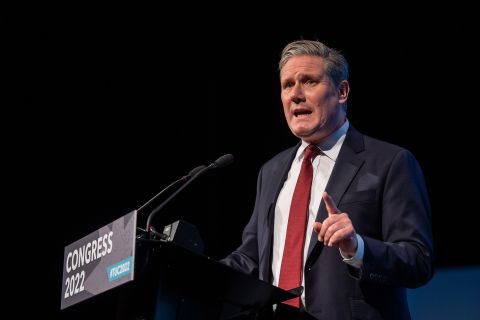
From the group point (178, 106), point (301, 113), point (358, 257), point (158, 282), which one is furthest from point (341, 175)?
point (178, 106)

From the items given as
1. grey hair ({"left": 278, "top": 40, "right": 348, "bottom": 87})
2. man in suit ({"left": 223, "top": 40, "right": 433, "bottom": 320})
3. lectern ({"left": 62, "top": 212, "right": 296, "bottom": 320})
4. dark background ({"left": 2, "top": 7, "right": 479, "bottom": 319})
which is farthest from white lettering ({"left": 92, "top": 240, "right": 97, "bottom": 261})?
dark background ({"left": 2, "top": 7, "right": 479, "bottom": 319})

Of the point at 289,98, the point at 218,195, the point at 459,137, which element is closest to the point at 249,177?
the point at 218,195

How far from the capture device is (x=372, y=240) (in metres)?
2.04

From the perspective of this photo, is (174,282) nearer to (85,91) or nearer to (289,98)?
(289,98)

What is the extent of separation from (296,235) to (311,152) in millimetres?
410

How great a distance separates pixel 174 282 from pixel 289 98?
111 centimetres

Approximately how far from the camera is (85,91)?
186 inches

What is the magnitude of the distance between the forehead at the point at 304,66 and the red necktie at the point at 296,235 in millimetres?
400

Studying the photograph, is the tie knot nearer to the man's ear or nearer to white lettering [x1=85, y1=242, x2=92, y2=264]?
the man's ear

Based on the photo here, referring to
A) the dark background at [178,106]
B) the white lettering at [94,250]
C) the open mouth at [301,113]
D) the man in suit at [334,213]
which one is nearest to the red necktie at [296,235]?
the man in suit at [334,213]

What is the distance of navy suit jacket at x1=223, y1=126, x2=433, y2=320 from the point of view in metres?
Result: 2.08

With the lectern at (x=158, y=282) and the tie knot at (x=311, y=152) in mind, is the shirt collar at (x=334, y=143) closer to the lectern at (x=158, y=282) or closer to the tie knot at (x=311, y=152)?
the tie knot at (x=311, y=152)

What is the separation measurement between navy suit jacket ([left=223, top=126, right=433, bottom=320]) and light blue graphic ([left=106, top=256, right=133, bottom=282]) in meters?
0.73

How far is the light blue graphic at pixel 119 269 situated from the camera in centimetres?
171
